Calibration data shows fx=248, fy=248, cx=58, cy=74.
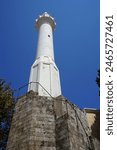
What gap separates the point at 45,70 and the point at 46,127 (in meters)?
7.65

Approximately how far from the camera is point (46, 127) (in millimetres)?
14750

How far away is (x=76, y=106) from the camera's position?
17.8 m

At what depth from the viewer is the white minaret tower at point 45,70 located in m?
19.9

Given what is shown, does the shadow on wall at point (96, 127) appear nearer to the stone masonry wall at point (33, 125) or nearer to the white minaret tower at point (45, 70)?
the white minaret tower at point (45, 70)

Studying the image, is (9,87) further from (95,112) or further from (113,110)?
(113,110)

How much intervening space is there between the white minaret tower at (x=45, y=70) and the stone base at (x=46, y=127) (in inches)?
103

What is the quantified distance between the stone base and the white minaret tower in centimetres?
263

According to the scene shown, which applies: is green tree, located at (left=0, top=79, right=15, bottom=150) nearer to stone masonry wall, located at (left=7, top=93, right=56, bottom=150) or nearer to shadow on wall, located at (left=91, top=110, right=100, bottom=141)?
stone masonry wall, located at (left=7, top=93, right=56, bottom=150)

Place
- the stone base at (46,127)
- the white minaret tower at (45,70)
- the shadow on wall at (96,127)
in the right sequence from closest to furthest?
the stone base at (46,127), the shadow on wall at (96,127), the white minaret tower at (45,70)

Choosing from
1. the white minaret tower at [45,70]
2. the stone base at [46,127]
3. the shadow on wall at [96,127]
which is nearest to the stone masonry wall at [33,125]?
the stone base at [46,127]

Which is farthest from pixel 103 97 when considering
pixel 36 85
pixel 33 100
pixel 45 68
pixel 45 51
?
pixel 45 51

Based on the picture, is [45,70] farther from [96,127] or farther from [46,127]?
[46,127]

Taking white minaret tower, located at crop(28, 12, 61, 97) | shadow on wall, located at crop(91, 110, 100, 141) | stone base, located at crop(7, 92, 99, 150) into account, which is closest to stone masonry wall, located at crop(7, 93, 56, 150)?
stone base, located at crop(7, 92, 99, 150)

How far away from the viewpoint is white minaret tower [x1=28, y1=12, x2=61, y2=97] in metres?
19.9
